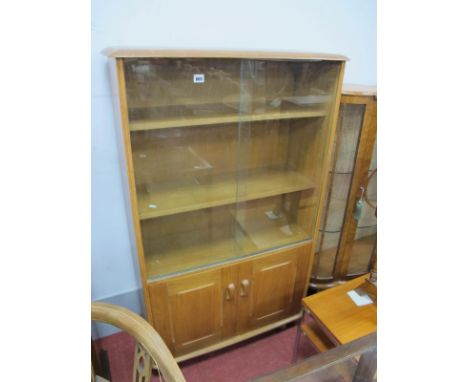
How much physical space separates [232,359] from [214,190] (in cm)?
A: 97

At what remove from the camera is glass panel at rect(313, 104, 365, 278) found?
5.15 feet

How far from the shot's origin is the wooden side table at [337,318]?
4.21 feet

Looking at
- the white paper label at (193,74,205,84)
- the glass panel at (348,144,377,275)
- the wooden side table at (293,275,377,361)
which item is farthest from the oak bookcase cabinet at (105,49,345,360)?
the glass panel at (348,144,377,275)

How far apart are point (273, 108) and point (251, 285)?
92 centimetres

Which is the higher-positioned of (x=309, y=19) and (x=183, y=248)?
(x=309, y=19)

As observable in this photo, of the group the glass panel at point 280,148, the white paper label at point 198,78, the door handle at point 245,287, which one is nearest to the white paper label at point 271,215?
the glass panel at point 280,148

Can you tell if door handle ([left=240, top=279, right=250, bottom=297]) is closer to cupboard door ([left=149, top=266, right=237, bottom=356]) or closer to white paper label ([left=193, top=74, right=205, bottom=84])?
cupboard door ([left=149, top=266, right=237, bottom=356])

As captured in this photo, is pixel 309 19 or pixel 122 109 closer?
pixel 122 109

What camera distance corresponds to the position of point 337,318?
4.42ft

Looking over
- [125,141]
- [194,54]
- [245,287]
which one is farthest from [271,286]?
[194,54]

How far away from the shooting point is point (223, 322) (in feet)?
5.31
